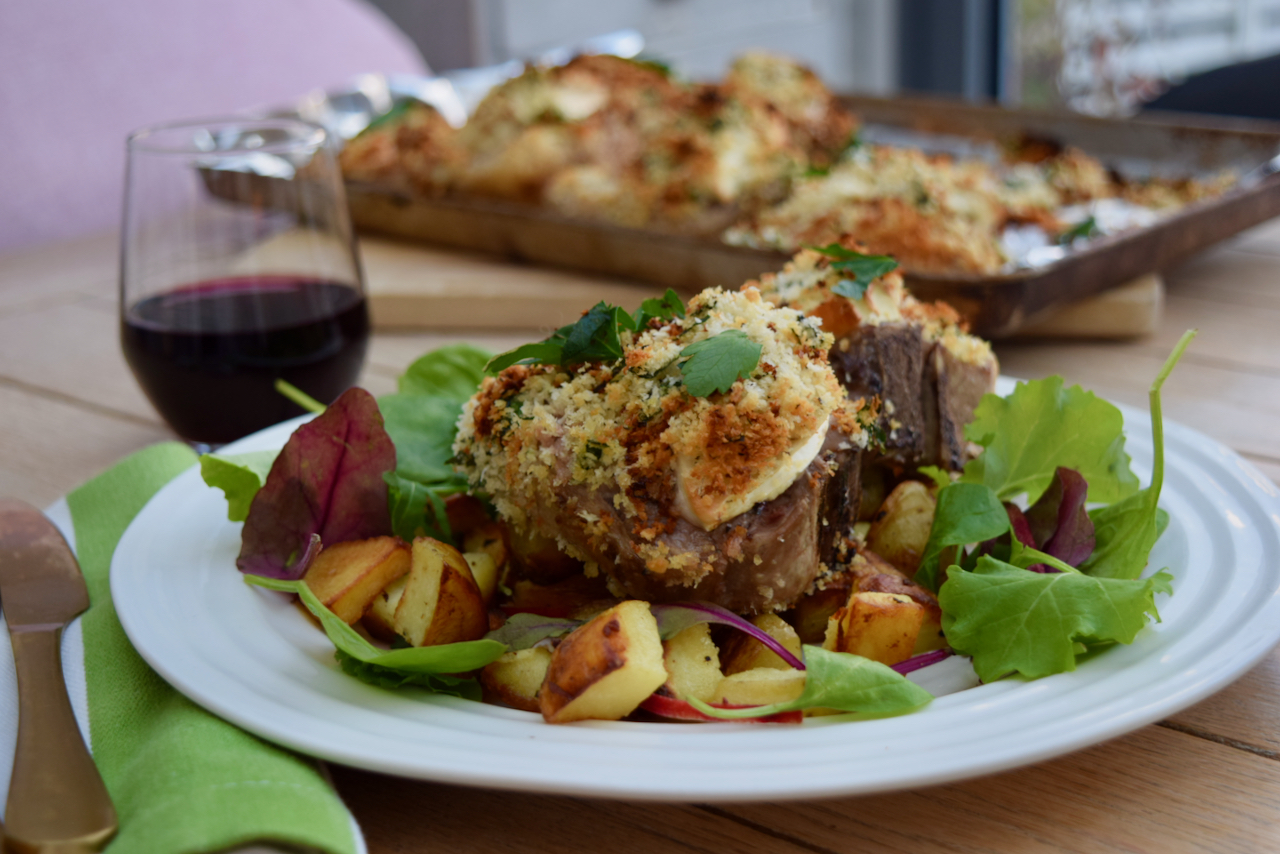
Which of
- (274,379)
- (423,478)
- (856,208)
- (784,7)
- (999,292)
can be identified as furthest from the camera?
(784,7)

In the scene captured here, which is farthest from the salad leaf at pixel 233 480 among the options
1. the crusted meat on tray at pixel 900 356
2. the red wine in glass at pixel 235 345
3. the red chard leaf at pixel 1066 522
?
the red chard leaf at pixel 1066 522

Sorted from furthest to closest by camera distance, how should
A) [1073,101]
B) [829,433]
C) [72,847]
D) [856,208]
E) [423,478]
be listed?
[1073,101] < [856,208] < [423,478] < [829,433] < [72,847]

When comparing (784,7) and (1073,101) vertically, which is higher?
(784,7)

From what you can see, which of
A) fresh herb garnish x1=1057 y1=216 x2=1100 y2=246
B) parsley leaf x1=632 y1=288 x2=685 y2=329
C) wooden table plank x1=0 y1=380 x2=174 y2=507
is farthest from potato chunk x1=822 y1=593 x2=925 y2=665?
fresh herb garnish x1=1057 y1=216 x2=1100 y2=246

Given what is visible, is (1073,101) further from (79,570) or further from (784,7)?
(79,570)

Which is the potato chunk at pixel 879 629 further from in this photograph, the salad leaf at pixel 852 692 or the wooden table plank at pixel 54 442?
the wooden table plank at pixel 54 442

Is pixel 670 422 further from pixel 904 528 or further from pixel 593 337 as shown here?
pixel 904 528

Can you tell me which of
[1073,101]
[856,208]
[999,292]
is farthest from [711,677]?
[1073,101]

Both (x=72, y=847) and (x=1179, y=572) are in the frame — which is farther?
(x=1179, y=572)
